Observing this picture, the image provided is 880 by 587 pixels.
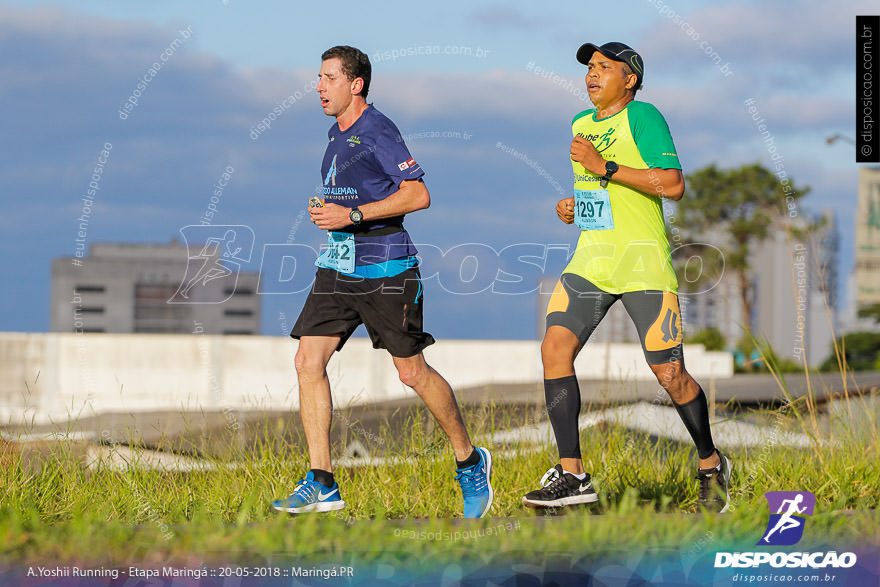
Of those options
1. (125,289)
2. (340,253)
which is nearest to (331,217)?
(340,253)

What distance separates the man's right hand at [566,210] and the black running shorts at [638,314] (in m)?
0.36

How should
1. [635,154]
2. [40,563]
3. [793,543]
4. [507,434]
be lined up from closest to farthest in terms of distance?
[40,563]
[793,543]
[635,154]
[507,434]

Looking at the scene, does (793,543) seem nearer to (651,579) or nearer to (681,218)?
(651,579)

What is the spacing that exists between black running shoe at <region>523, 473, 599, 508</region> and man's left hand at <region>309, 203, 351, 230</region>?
158 centimetres

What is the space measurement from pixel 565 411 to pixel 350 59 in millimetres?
2052

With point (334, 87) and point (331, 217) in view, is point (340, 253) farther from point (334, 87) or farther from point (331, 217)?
point (334, 87)

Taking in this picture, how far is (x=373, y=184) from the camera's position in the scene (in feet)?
15.3

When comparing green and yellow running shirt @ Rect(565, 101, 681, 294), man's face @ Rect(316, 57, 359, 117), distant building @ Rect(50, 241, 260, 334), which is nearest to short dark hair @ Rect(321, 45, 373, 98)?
man's face @ Rect(316, 57, 359, 117)

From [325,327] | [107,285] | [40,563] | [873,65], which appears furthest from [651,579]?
[107,285]

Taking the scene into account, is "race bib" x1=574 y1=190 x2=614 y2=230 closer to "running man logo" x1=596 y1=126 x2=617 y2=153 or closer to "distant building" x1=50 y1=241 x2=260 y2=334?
"running man logo" x1=596 y1=126 x2=617 y2=153

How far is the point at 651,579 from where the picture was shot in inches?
142

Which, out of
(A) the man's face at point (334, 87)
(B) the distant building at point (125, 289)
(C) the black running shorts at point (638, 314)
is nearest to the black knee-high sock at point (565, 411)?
(C) the black running shorts at point (638, 314)

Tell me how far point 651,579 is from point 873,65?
513 cm

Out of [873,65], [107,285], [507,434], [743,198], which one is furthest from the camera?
[107,285]
